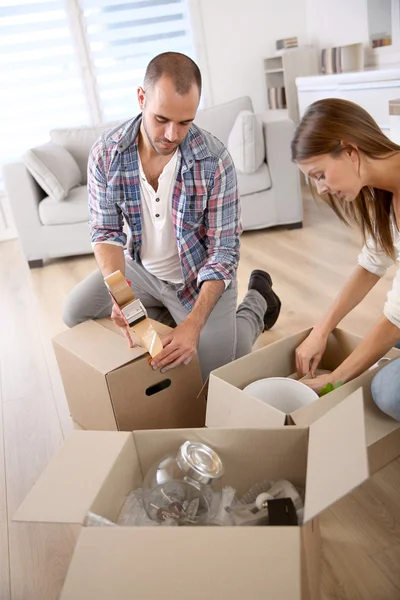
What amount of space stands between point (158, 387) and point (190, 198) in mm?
539

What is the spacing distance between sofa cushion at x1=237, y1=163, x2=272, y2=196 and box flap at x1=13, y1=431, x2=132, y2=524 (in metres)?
2.56

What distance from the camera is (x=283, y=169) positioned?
3316 millimetres

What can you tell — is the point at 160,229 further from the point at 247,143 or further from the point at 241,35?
the point at 241,35

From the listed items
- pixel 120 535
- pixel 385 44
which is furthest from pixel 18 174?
pixel 120 535

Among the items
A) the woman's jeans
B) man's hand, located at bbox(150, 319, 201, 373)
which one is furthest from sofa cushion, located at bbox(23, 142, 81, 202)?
the woman's jeans

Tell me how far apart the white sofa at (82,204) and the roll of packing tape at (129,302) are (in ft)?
7.02

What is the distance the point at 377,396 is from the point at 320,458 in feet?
1.32

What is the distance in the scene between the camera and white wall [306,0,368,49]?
4023 mm

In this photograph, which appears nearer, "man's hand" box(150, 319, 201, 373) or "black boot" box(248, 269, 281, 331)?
"man's hand" box(150, 319, 201, 373)

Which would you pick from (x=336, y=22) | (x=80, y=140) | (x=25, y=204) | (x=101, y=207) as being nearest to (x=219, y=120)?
(x=80, y=140)

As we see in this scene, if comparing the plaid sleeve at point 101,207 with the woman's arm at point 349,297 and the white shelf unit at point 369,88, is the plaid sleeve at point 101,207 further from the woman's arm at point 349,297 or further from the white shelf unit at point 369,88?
the white shelf unit at point 369,88

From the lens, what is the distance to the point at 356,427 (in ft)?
2.59

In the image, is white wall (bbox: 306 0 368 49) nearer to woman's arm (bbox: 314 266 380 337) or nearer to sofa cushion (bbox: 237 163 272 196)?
sofa cushion (bbox: 237 163 272 196)

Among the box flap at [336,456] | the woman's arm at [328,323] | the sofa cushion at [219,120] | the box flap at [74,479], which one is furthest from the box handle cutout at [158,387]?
the sofa cushion at [219,120]
